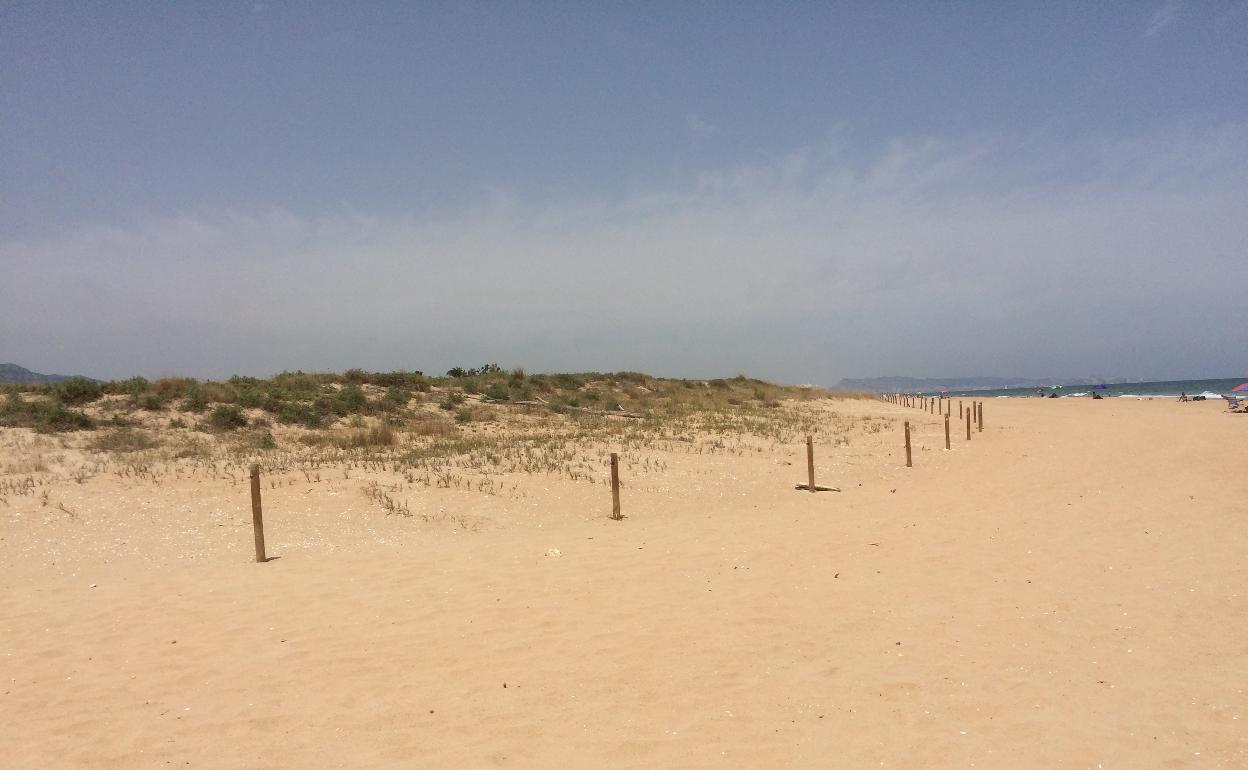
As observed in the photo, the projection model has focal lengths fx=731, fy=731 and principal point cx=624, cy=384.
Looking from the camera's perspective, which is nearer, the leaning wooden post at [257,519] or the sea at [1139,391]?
the leaning wooden post at [257,519]

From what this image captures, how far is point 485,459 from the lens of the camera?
19344mm

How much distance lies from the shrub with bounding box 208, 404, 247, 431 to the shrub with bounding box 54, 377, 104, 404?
4172 mm

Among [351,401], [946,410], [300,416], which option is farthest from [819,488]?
[946,410]

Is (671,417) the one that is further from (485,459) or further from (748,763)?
(748,763)

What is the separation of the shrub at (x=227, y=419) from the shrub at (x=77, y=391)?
4.17 m

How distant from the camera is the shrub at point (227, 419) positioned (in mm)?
23059

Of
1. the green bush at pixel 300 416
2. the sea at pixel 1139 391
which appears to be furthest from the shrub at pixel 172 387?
the sea at pixel 1139 391

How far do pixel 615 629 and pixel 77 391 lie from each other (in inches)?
935

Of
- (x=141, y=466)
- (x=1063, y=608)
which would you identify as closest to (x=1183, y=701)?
(x=1063, y=608)

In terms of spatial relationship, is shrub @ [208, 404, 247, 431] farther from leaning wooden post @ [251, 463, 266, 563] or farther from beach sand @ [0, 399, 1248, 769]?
leaning wooden post @ [251, 463, 266, 563]

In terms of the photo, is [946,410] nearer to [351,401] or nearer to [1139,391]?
[351,401]

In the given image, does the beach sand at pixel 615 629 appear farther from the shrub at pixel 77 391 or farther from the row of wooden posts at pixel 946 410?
the shrub at pixel 77 391

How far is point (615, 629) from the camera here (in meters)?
8.48

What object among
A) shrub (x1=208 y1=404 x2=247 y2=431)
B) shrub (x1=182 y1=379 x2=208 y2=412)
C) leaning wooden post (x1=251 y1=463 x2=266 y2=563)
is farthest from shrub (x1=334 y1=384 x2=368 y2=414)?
leaning wooden post (x1=251 y1=463 x2=266 y2=563)
